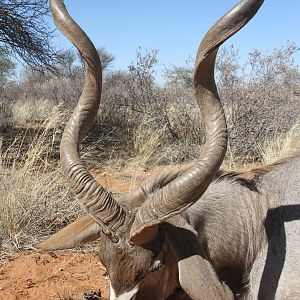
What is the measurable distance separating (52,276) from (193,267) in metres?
2.63

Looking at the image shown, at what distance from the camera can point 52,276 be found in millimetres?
4914

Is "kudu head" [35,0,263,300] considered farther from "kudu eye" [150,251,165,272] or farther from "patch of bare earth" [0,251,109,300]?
Result: "patch of bare earth" [0,251,109,300]

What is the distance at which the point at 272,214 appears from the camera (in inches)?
134

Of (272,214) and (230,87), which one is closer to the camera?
(272,214)

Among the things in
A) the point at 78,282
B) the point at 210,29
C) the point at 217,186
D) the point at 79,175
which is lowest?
the point at 78,282

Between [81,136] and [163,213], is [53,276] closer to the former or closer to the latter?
[81,136]

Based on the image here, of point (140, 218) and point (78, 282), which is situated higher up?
point (140, 218)

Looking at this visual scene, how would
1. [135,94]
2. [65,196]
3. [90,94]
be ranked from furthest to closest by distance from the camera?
[135,94] → [65,196] → [90,94]

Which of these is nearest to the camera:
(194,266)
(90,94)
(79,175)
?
(194,266)

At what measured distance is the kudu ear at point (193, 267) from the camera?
2596 mm

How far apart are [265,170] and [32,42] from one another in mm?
10535

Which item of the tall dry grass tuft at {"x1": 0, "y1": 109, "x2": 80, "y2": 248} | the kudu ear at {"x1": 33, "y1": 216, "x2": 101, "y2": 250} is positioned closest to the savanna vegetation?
the tall dry grass tuft at {"x1": 0, "y1": 109, "x2": 80, "y2": 248}

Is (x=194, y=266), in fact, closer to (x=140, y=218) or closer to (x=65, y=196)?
(x=140, y=218)

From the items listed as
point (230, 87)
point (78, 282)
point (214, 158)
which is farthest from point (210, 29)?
point (230, 87)
